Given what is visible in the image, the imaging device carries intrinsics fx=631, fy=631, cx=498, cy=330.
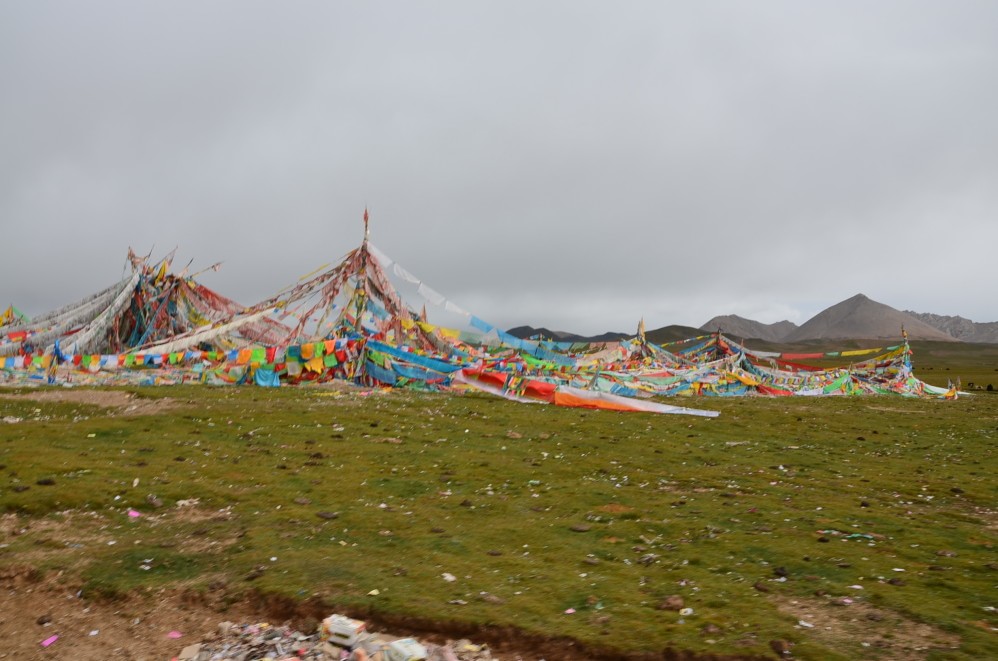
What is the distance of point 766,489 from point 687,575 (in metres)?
5.30

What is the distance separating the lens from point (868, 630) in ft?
19.4

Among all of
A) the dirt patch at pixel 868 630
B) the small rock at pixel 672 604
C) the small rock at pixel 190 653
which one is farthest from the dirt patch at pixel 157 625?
the dirt patch at pixel 868 630

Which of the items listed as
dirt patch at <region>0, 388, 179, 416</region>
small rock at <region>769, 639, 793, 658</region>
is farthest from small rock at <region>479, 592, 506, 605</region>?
dirt patch at <region>0, 388, 179, 416</region>

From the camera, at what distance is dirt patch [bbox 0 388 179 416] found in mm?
16609

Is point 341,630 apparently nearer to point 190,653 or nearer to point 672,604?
point 190,653

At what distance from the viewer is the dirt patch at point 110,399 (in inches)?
654

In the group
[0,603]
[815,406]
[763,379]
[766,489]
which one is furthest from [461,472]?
[763,379]

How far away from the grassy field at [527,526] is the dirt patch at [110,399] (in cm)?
24

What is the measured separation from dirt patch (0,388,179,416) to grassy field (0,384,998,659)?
0.24 metres

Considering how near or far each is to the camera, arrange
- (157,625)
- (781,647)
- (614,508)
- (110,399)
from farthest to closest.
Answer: (110,399)
(614,508)
(157,625)
(781,647)

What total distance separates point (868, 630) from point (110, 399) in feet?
61.7

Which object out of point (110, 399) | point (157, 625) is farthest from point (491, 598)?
point (110, 399)

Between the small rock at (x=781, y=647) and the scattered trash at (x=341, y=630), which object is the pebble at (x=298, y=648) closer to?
the scattered trash at (x=341, y=630)

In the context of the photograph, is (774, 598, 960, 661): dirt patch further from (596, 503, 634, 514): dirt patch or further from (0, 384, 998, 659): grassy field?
(596, 503, 634, 514): dirt patch
